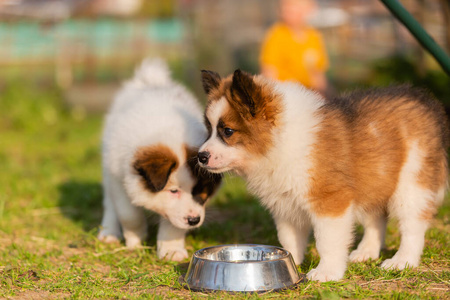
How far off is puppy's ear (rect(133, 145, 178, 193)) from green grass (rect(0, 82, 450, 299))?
62 centimetres

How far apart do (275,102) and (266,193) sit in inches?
24.1

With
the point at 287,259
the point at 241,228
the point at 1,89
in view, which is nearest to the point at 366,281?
the point at 287,259

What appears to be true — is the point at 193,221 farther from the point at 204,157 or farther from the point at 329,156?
the point at 329,156

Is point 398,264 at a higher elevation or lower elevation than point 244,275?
lower

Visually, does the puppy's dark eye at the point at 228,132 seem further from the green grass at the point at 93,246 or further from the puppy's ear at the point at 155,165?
the green grass at the point at 93,246

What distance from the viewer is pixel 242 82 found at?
12.0ft

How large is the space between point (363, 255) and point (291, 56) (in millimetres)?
3638

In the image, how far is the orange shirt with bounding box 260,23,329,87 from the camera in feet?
24.9

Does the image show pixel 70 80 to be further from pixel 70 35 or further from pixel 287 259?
pixel 287 259

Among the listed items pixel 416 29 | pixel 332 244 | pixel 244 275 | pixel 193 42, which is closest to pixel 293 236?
pixel 332 244

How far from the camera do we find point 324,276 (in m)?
3.79

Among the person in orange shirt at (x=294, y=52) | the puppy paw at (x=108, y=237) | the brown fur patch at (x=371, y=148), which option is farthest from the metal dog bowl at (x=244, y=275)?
the person in orange shirt at (x=294, y=52)

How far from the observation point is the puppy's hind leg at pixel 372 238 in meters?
4.52

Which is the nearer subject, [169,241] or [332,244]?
[332,244]
